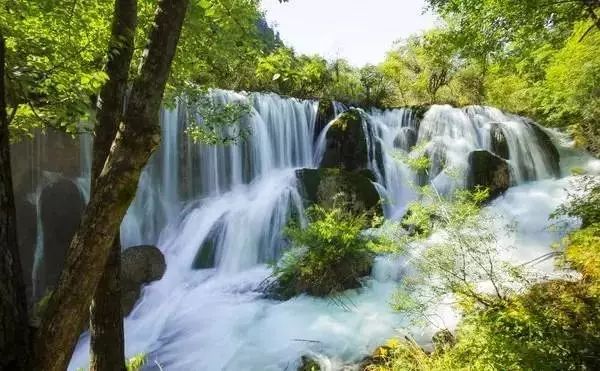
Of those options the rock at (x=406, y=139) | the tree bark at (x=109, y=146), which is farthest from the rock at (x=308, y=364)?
the rock at (x=406, y=139)

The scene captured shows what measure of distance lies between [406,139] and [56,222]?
11.2 metres

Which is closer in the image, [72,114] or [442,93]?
[72,114]

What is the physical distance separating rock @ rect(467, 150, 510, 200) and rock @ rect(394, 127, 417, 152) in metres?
2.96

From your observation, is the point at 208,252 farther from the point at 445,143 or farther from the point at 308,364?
the point at 445,143

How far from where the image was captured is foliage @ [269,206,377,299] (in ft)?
27.6

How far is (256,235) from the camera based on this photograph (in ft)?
35.9

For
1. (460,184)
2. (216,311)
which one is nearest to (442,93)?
(460,184)

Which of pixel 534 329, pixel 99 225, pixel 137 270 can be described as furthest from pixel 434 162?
pixel 99 225

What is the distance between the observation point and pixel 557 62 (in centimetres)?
1034

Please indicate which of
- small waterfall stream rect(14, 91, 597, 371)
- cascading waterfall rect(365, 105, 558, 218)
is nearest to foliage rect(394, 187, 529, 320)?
small waterfall stream rect(14, 91, 597, 371)

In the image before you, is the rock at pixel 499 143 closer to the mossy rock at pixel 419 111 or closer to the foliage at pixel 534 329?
the mossy rock at pixel 419 111

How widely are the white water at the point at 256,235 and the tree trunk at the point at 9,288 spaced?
476 centimetres

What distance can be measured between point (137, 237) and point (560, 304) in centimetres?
1047

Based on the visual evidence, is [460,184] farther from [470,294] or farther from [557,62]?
[470,294]
